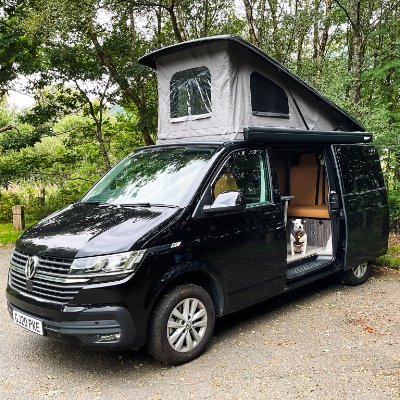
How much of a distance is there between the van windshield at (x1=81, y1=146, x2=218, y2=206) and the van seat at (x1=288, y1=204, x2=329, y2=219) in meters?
2.64

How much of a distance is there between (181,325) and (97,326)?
0.81 metres

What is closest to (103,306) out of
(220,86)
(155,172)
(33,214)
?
(155,172)

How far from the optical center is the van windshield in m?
4.31

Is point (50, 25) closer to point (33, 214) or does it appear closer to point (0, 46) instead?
point (0, 46)

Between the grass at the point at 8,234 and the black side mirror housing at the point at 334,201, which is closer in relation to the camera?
the black side mirror housing at the point at 334,201

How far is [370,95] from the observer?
12.6 m

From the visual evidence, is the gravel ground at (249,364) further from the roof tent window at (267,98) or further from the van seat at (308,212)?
the roof tent window at (267,98)

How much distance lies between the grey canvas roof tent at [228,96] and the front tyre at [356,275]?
1.94 m

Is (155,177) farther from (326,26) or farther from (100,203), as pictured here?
(326,26)

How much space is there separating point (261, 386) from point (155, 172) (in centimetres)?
237

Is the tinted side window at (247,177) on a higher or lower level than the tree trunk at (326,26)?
lower

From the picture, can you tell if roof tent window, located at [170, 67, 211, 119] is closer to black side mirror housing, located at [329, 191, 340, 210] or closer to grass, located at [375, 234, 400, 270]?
black side mirror housing, located at [329, 191, 340, 210]

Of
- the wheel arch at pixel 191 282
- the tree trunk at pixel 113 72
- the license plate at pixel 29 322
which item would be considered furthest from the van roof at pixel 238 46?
the tree trunk at pixel 113 72

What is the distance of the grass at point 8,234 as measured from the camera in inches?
424
